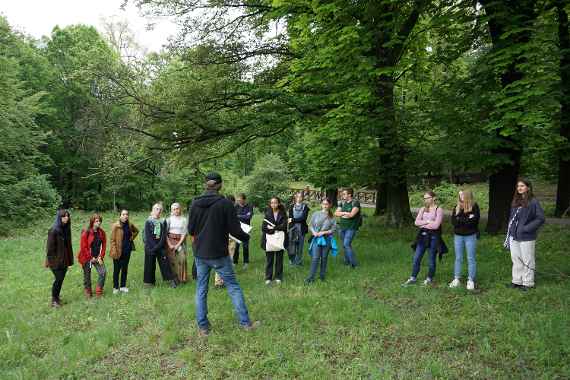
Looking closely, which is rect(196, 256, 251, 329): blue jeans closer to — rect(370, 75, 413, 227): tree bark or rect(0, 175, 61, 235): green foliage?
rect(370, 75, 413, 227): tree bark

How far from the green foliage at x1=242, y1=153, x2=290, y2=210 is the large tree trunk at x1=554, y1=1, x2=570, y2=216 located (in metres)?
17.5

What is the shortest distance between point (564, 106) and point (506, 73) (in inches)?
68.3

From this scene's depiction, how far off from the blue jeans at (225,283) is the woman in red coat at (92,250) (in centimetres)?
333


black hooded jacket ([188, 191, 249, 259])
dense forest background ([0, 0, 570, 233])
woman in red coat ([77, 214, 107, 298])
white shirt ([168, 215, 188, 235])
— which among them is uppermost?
dense forest background ([0, 0, 570, 233])

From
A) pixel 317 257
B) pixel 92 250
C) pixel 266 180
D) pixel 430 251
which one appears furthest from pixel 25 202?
pixel 430 251

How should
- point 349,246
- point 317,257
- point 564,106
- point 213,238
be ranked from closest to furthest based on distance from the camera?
point 213,238 < point 317,257 < point 349,246 < point 564,106

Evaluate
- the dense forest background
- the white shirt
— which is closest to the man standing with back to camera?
the white shirt

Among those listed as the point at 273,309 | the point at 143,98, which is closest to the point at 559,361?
the point at 273,309

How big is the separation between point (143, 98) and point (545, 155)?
45.3 feet

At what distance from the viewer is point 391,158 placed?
11.9m

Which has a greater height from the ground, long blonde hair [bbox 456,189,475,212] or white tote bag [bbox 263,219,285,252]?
long blonde hair [bbox 456,189,475,212]

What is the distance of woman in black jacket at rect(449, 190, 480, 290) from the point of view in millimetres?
6648

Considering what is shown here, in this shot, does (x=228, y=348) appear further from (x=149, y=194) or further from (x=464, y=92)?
(x=149, y=194)

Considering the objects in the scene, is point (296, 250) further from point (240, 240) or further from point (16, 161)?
point (16, 161)
